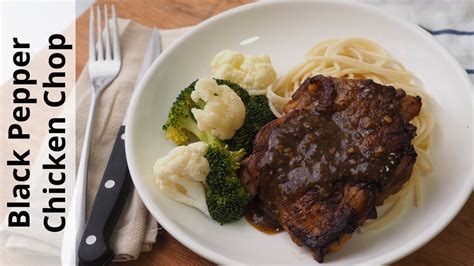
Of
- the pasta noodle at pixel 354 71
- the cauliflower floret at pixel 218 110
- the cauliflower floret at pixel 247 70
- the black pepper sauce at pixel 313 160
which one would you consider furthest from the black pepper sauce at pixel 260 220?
the cauliflower floret at pixel 247 70

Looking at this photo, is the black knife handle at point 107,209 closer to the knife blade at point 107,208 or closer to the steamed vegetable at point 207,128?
the knife blade at point 107,208

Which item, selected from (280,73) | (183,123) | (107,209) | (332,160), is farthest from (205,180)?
(280,73)

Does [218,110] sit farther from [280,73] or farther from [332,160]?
[280,73]

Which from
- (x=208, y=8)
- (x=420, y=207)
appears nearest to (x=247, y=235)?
(x=420, y=207)

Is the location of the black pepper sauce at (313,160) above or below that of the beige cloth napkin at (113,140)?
above

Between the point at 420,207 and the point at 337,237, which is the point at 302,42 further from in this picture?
the point at 337,237

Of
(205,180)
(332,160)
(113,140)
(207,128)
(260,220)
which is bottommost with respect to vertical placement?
(113,140)
